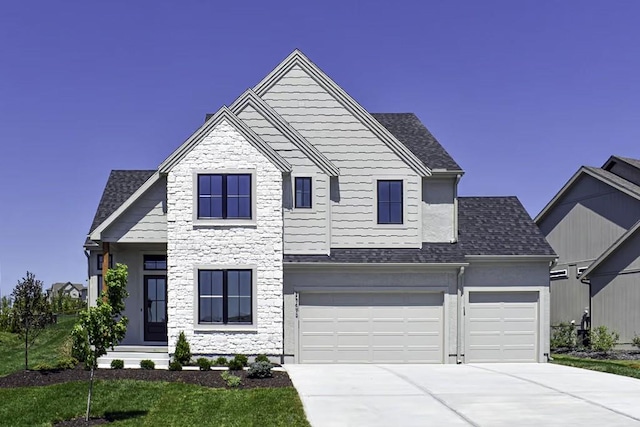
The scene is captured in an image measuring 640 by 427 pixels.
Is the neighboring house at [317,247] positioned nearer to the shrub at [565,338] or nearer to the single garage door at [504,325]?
the single garage door at [504,325]

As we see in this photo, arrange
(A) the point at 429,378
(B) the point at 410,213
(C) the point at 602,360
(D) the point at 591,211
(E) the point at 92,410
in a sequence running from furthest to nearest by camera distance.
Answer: (D) the point at 591,211 → (C) the point at 602,360 → (B) the point at 410,213 → (A) the point at 429,378 → (E) the point at 92,410

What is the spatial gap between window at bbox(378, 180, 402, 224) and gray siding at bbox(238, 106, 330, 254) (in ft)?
5.93

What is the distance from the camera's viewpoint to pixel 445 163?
2322cm

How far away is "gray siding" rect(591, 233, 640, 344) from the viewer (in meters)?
26.2

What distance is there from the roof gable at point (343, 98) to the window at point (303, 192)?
2.72m

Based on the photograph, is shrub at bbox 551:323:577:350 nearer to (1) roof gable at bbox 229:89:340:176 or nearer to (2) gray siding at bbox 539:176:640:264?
(2) gray siding at bbox 539:176:640:264

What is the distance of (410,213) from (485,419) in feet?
35.5

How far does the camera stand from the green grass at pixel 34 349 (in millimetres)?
21266

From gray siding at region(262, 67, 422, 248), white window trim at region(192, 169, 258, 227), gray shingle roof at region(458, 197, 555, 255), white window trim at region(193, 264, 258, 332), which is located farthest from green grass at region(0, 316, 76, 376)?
gray shingle roof at region(458, 197, 555, 255)

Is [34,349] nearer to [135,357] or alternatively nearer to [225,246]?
[135,357]

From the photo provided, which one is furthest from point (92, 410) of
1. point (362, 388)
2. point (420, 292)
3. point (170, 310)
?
point (420, 292)

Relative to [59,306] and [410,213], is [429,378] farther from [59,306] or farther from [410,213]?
[59,306]

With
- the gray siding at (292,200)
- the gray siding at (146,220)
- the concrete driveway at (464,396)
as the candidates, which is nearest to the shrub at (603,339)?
the concrete driveway at (464,396)

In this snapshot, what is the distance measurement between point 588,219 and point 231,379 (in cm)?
1964
